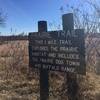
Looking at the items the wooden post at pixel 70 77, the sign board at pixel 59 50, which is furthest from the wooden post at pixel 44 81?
the wooden post at pixel 70 77

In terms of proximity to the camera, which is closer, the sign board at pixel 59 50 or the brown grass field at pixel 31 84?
the sign board at pixel 59 50

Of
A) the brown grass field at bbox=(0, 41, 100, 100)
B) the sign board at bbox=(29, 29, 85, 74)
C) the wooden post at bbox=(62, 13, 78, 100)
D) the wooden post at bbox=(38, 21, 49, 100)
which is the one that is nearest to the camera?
the sign board at bbox=(29, 29, 85, 74)

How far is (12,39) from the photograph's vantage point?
1667 cm

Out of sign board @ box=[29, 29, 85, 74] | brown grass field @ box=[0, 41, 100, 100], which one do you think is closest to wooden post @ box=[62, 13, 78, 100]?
sign board @ box=[29, 29, 85, 74]

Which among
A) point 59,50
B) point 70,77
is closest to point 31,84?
point 70,77

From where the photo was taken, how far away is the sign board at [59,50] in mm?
7066

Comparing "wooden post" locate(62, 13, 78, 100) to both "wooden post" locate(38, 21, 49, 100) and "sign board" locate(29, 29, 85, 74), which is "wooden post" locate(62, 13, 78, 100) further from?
"wooden post" locate(38, 21, 49, 100)

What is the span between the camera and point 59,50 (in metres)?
7.49

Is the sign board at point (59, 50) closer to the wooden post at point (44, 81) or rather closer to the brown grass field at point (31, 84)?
the wooden post at point (44, 81)

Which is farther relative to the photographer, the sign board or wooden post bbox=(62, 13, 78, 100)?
wooden post bbox=(62, 13, 78, 100)

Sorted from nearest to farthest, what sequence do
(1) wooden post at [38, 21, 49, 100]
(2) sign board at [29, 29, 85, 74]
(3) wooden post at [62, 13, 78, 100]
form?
(2) sign board at [29, 29, 85, 74] < (3) wooden post at [62, 13, 78, 100] < (1) wooden post at [38, 21, 49, 100]

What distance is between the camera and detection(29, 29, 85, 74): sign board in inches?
278

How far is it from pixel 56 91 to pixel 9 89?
55.4 inches

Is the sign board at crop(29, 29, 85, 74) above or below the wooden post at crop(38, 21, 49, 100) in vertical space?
above
